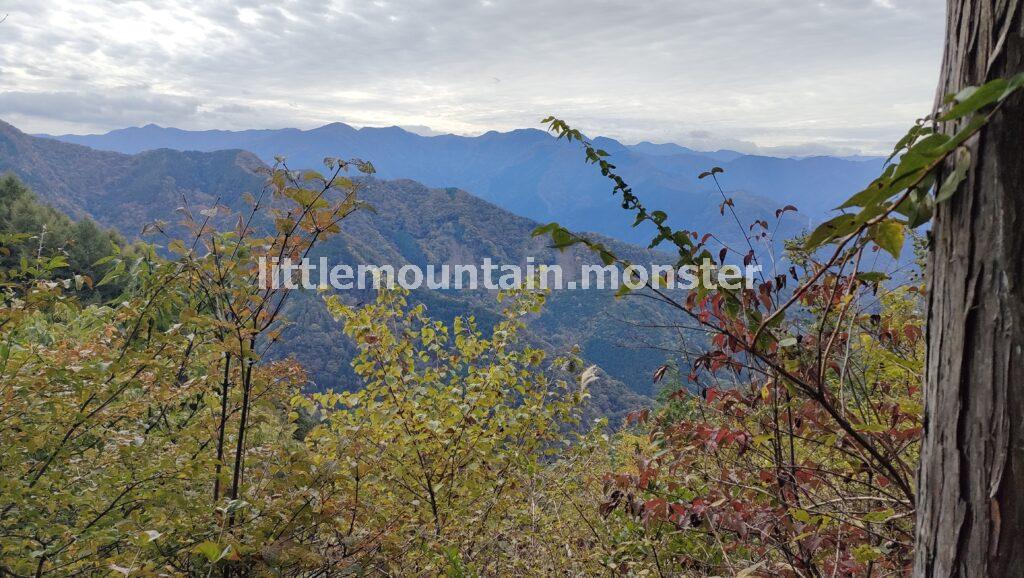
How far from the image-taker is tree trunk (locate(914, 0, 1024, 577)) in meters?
0.82

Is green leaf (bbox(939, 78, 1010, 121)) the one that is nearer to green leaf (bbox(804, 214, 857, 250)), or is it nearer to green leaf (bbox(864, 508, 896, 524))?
green leaf (bbox(804, 214, 857, 250))

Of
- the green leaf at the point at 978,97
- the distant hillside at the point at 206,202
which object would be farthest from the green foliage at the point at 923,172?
the distant hillside at the point at 206,202

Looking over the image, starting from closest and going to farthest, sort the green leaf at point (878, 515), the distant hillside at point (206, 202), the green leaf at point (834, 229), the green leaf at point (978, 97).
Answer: the green leaf at point (978, 97) < the green leaf at point (834, 229) < the green leaf at point (878, 515) < the distant hillside at point (206, 202)

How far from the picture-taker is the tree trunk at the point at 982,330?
0.82 metres

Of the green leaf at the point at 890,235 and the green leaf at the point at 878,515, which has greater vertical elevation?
the green leaf at the point at 890,235

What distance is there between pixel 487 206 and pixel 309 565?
195864 mm

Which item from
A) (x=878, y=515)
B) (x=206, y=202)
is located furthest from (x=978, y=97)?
(x=206, y=202)

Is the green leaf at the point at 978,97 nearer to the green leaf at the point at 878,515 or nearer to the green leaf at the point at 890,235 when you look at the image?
the green leaf at the point at 890,235

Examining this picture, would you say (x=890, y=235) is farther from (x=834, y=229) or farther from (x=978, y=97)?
(x=978, y=97)

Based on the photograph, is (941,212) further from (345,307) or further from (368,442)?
(345,307)

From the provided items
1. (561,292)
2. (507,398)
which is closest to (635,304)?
(561,292)

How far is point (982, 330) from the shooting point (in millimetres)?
848

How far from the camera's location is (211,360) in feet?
8.33

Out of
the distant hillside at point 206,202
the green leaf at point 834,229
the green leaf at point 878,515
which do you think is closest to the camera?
the green leaf at point 834,229
